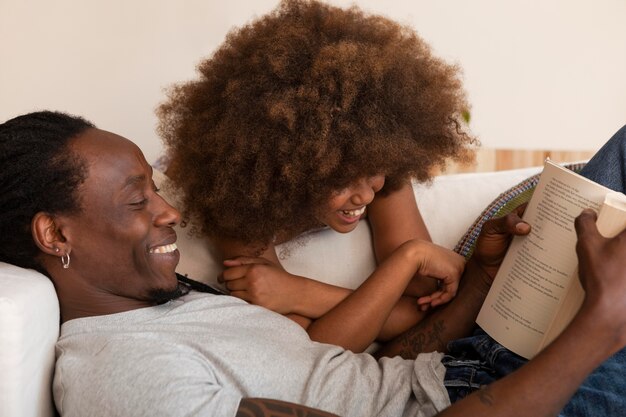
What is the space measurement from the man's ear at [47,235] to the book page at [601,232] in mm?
775

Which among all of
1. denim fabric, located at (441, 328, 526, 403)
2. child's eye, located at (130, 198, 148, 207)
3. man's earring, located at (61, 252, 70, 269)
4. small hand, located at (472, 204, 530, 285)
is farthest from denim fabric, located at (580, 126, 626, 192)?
man's earring, located at (61, 252, 70, 269)

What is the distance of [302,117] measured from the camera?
132 cm

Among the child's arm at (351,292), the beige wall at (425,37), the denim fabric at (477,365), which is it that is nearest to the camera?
the denim fabric at (477,365)

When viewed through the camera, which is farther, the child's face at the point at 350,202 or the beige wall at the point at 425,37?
the beige wall at the point at 425,37

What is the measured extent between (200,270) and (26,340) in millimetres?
591

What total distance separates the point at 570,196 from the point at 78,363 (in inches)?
30.5

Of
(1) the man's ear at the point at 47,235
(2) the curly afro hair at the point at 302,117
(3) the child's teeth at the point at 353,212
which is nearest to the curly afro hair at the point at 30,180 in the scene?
(1) the man's ear at the point at 47,235

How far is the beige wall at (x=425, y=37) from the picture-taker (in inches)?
99.1

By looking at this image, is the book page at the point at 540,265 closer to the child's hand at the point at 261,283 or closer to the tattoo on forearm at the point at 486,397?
the tattoo on forearm at the point at 486,397

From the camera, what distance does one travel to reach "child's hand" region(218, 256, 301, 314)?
1.45m

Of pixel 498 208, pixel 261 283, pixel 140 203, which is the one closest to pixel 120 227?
pixel 140 203

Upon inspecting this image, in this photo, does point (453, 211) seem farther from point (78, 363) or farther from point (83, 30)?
point (83, 30)

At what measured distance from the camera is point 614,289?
3.14 feet

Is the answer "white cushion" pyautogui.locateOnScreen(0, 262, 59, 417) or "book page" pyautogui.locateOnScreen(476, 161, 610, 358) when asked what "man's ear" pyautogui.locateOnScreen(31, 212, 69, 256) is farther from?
"book page" pyautogui.locateOnScreen(476, 161, 610, 358)
